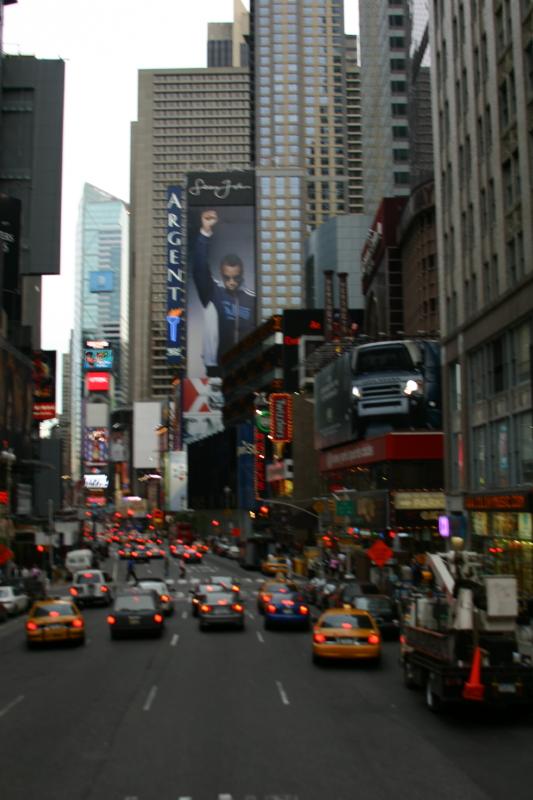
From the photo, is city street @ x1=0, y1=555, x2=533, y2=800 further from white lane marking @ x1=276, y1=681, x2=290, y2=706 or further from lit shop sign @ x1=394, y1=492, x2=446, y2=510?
lit shop sign @ x1=394, y1=492, x2=446, y2=510

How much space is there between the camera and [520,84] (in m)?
34.3

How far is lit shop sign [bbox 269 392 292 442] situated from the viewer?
9725 centimetres

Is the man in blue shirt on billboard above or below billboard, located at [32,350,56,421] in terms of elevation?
above

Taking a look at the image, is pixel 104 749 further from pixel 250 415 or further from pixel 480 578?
pixel 250 415

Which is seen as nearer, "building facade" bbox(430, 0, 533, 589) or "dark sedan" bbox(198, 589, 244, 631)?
"dark sedan" bbox(198, 589, 244, 631)

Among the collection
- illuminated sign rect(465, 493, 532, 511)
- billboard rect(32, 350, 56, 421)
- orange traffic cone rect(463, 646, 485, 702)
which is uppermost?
billboard rect(32, 350, 56, 421)

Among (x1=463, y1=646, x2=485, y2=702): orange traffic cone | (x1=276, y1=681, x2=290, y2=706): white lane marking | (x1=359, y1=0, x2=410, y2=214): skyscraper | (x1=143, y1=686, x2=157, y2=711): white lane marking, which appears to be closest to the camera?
(x1=463, y1=646, x2=485, y2=702): orange traffic cone

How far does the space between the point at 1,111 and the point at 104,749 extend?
8206cm

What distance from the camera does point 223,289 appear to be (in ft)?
650

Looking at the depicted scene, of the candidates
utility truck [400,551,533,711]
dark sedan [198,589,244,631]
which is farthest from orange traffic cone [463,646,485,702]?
dark sedan [198,589,244,631]

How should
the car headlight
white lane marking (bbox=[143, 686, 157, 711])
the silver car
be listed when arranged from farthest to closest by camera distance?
the car headlight, the silver car, white lane marking (bbox=[143, 686, 157, 711])

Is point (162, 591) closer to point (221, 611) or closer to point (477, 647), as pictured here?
point (221, 611)

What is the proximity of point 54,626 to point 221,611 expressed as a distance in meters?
5.93

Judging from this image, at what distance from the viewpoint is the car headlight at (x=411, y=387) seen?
6241 centimetres
